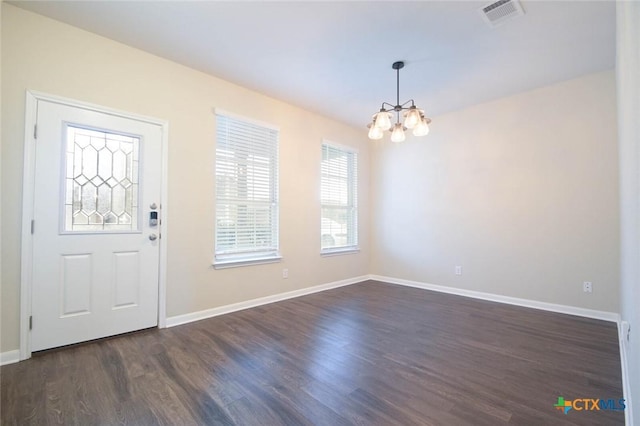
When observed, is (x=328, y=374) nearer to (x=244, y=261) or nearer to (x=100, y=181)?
(x=244, y=261)

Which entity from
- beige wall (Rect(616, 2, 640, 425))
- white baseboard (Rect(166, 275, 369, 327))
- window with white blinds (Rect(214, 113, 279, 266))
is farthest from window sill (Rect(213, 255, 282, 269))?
beige wall (Rect(616, 2, 640, 425))

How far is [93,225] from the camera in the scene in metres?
2.66

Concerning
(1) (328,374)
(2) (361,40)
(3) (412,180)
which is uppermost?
(2) (361,40)

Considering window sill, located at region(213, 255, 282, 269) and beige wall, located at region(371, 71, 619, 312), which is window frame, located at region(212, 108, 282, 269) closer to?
window sill, located at region(213, 255, 282, 269)

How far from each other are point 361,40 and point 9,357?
399 centimetres

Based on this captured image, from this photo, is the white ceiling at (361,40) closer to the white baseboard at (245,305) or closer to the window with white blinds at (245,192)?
the window with white blinds at (245,192)

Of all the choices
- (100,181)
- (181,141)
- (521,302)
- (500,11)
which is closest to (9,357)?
(100,181)

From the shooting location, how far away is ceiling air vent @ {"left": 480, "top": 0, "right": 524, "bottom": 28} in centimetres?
225

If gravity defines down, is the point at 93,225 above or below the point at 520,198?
below

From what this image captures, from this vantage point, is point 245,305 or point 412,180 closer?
point 245,305

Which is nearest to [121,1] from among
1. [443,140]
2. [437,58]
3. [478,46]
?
[437,58]

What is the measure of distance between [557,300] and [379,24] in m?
3.81

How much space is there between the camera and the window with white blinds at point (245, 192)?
353 centimetres

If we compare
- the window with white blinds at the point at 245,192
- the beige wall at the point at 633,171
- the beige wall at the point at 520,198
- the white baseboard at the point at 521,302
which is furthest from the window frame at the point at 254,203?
the beige wall at the point at 633,171
